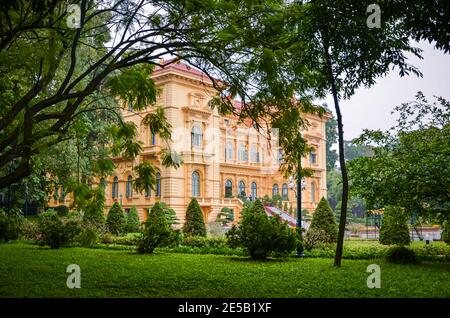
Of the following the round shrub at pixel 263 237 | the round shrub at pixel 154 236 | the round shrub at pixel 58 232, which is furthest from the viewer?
the round shrub at pixel 58 232

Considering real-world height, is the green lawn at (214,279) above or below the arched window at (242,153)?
below

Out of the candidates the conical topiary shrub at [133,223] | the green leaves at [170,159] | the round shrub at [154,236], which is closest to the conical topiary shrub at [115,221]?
the conical topiary shrub at [133,223]

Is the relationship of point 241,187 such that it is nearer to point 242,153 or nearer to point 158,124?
point 242,153

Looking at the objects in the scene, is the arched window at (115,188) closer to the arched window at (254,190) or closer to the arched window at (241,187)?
the arched window at (241,187)

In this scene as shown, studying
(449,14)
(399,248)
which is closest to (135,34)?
(449,14)

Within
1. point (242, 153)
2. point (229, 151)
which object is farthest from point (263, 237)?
point (242, 153)

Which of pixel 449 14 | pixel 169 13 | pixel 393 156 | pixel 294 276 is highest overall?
pixel 169 13

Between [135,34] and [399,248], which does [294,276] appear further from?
[135,34]

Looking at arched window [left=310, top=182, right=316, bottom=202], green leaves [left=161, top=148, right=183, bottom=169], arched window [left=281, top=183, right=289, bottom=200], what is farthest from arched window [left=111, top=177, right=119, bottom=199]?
green leaves [left=161, top=148, right=183, bottom=169]

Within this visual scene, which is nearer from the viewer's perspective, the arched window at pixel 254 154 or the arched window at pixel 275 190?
the arched window at pixel 254 154

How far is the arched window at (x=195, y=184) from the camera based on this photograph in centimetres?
3100
